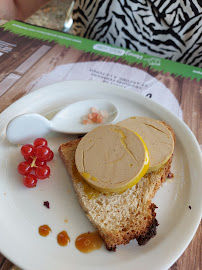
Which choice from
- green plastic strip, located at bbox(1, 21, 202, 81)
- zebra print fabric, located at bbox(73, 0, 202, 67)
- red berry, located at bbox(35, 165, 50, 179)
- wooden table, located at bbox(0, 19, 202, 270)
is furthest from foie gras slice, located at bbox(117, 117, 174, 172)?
zebra print fabric, located at bbox(73, 0, 202, 67)

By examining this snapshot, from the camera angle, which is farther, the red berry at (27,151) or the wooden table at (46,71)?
the wooden table at (46,71)

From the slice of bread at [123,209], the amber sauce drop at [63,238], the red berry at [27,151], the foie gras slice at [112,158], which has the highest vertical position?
the red berry at [27,151]

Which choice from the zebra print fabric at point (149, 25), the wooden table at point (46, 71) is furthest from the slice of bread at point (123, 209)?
the zebra print fabric at point (149, 25)

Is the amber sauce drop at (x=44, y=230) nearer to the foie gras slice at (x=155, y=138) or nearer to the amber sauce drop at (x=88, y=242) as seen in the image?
the amber sauce drop at (x=88, y=242)

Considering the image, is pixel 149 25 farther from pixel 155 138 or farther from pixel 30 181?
pixel 30 181

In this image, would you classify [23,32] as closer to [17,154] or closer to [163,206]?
[17,154]

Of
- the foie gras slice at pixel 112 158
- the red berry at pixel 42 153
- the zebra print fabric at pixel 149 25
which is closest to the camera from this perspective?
the foie gras slice at pixel 112 158

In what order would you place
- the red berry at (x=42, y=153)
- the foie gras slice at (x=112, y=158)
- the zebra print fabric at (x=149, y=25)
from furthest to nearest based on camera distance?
the zebra print fabric at (x=149, y=25), the red berry at (x=42, y=153), the foie gras slice at (x=112, y=158)
